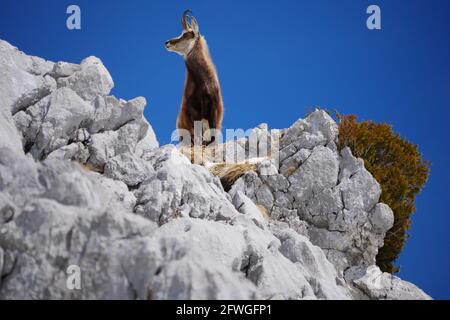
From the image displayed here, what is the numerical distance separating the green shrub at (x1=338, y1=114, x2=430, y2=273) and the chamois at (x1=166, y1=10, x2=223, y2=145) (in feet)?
13.8

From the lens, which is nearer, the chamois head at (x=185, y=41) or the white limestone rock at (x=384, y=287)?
the white limestone rock at (x=384, y=287)

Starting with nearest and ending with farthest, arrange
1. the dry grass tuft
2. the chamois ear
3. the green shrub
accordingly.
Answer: the dry grass tuft
the green shrub
the chamois ear

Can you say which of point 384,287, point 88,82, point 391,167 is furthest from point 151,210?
point 391,167

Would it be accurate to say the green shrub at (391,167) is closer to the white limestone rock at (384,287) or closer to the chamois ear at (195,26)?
the white limestone rock at (384,287)

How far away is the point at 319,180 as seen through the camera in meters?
14.6

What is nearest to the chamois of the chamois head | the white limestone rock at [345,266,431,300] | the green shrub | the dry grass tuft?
the chamois head

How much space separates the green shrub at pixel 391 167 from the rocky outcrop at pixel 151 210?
4.37 ft

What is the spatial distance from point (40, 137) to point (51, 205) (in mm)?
5590

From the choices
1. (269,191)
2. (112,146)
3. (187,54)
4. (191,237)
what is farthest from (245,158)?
(191,237)

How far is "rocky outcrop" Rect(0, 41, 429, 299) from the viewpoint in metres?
5.99

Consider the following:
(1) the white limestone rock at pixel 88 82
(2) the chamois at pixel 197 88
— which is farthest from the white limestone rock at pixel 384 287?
(1) the white limestone rock at pixel 88 82

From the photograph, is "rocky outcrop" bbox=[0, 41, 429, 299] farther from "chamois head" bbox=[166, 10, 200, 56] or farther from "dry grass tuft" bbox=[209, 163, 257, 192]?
"chamois head" bbox=[166, 10, 200, 56]

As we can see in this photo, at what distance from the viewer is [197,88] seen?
16859 mm

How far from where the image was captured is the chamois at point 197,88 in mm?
16875
